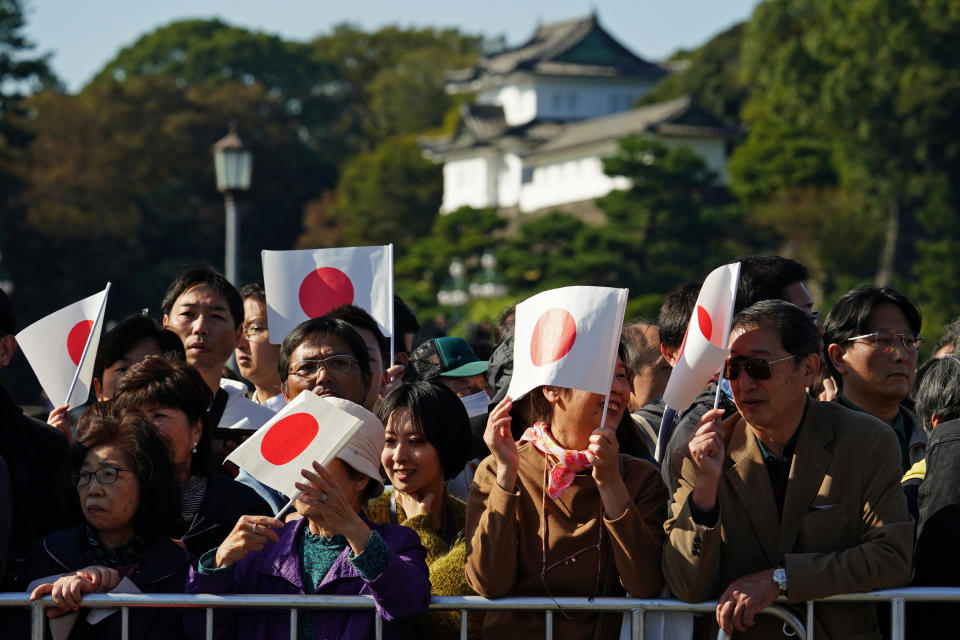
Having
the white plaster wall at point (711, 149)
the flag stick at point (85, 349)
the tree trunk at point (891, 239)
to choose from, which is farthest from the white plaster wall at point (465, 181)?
the flag stick at point (85, 349)

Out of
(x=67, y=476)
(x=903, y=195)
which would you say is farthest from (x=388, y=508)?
(x=903, y=195)

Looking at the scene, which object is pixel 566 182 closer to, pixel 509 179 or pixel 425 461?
pixel 509 179

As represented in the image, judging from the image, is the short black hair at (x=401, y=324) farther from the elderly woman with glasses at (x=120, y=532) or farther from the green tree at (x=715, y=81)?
the green tree at (x=715, y=81)

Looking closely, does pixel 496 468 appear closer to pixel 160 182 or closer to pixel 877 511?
pixel 877 511

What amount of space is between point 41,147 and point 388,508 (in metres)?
50.2

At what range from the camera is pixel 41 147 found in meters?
52.4

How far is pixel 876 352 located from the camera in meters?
5.43

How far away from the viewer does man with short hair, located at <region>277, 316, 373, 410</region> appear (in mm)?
5062

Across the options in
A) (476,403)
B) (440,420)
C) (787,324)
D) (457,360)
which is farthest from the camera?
(457,360)

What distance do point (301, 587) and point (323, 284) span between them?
205 centimetres

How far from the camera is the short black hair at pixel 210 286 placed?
605 cm

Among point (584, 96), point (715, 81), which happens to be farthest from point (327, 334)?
point (584, 96)

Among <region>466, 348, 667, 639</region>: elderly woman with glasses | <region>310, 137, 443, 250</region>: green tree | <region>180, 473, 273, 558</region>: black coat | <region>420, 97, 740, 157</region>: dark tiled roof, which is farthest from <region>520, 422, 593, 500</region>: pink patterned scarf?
<region>420, 97, 740, 157</region>: dark tiled roof

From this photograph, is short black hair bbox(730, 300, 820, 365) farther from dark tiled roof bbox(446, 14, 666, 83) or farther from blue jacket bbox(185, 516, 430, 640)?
dark tiled roof bbox(446, 14, 666, 83)
